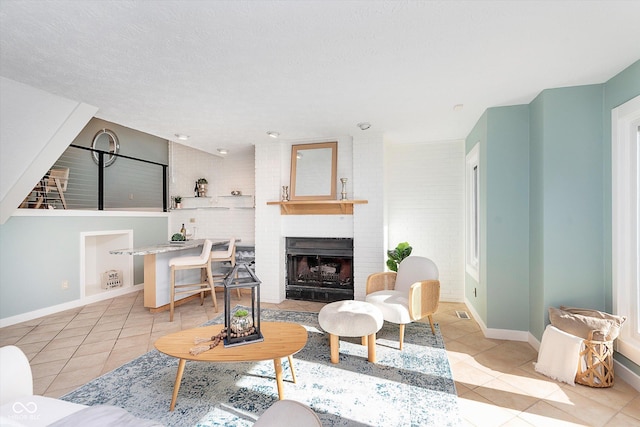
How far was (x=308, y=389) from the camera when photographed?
7.72 feet

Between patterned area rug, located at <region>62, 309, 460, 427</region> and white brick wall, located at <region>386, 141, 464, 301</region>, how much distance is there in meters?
2.05

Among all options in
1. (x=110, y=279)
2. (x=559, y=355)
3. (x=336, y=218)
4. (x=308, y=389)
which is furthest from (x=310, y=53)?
(x=110, y=279)

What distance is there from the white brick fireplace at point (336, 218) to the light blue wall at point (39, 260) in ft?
8.44

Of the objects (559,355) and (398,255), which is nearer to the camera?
(559,355)

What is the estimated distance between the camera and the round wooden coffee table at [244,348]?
2107mm

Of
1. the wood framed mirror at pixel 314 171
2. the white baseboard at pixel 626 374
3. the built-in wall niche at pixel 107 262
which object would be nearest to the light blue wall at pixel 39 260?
the built-in wall niche at pixel 107 262

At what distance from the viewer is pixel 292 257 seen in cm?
A: 498

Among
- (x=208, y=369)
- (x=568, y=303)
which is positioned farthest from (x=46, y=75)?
(x=568, y=303)

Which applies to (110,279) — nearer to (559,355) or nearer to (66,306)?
(66,306)

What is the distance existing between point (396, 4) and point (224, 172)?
4.87m

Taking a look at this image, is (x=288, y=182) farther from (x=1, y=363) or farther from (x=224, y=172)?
(x=1, y=363)

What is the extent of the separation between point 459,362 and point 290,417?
2.27m

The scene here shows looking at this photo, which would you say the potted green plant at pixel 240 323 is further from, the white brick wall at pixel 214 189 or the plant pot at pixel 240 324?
the white brick wall at pixel 214 189

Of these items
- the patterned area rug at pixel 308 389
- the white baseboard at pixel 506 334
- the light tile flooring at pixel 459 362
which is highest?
the white baseboard at pixel 506 334
